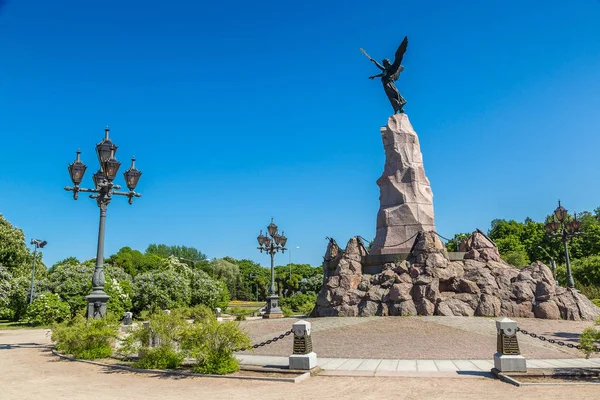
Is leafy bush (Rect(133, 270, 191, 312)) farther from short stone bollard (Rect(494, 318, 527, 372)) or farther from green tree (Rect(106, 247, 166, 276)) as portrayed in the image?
green tree (Rect(106, 247, 166, 276))

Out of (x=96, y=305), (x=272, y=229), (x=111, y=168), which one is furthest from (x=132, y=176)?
(x=272, y=229)

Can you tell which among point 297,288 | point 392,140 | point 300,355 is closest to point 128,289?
point 392,140

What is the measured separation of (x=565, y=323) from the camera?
16328 mm

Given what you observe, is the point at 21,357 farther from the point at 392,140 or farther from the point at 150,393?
the point at 392,140

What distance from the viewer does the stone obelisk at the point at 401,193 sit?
2248cm

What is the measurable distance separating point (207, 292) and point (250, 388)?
29.4m

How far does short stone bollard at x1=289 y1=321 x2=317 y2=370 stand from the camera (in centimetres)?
997

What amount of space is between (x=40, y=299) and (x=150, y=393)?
1824 centimetres

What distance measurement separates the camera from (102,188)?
14.8 metres

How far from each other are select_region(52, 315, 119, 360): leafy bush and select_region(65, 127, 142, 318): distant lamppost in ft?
3.14

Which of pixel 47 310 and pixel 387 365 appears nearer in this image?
pixel 387 365

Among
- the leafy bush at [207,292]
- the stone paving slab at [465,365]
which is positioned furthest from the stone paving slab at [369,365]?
the leafy bush at [207,292]

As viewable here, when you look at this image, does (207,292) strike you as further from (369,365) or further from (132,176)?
(369,365)

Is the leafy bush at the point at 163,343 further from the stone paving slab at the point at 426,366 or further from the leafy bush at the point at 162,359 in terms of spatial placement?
the stone paving slab at the point at 426,366
